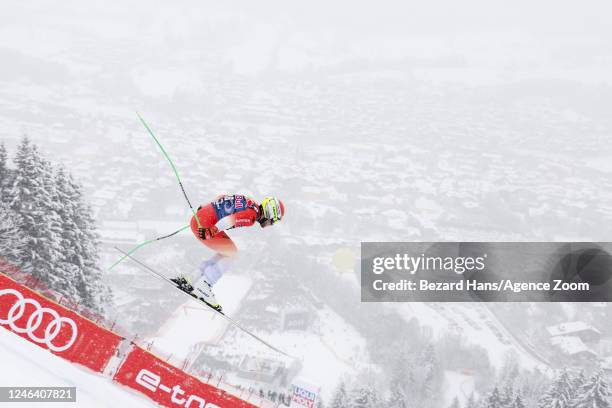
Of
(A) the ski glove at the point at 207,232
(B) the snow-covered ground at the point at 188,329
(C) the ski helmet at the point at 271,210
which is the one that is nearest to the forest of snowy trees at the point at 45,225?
(A) the ski glove at the point at 207,232

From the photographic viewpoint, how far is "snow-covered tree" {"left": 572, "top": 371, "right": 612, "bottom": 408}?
21.6m

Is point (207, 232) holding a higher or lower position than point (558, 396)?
lower

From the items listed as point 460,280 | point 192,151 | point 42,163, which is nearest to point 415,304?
point 460,280

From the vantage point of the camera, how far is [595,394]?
71.2 feet

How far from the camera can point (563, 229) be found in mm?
132000

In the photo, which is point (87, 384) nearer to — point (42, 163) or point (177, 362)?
point (177, 362)

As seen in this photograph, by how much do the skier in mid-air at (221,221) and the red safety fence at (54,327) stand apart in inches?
111

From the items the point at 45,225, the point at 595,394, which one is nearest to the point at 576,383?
the point at 595,394

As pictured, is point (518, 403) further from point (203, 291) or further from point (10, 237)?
point (10, 237)

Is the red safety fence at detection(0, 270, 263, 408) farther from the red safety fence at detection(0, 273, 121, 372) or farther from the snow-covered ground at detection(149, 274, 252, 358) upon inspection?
the snow-covered ground at detection(149, 274, 252, 358)

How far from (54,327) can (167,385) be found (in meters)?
2.50

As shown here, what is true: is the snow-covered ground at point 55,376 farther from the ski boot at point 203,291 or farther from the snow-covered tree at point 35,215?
the snow-covered tree at point 35,215

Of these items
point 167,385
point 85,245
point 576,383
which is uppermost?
point 576,383

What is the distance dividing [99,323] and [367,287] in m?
72.2
